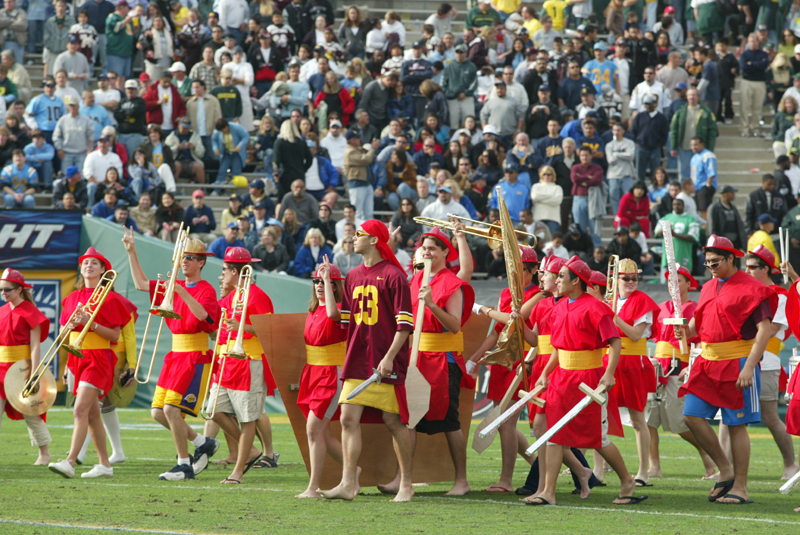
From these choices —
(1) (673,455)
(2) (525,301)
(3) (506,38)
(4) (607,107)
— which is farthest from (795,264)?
(2) (525,301)

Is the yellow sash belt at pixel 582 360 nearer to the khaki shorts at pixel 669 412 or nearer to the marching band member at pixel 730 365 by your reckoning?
the marching band member at pixel 730 365

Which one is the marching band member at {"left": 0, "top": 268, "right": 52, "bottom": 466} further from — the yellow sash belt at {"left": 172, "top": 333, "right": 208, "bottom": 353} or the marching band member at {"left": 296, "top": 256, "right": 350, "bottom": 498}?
the marching band member at {"left": 296, "top": 256, "right": 350, "bottom": 498}

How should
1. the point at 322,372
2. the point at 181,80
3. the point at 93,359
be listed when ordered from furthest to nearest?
the point at 181,80, the point at 93,359, the point at 322,372

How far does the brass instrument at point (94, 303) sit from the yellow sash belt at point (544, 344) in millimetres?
3694

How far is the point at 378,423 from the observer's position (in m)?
8.09

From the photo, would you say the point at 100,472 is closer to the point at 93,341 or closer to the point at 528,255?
the point at 93,341

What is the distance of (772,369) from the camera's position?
32.3 feet

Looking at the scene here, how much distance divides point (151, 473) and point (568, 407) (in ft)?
12.9

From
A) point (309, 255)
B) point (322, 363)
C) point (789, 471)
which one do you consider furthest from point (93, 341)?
point (309, 255)

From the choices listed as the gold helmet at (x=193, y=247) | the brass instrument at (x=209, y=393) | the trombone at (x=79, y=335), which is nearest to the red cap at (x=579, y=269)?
the brass instrument at (x=209, y=393)

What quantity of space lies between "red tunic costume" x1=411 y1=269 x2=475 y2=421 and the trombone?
288cm

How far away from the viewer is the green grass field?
662 centimetres

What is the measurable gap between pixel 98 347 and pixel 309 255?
6.83 metres

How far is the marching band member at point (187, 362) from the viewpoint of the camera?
29.2 ft
